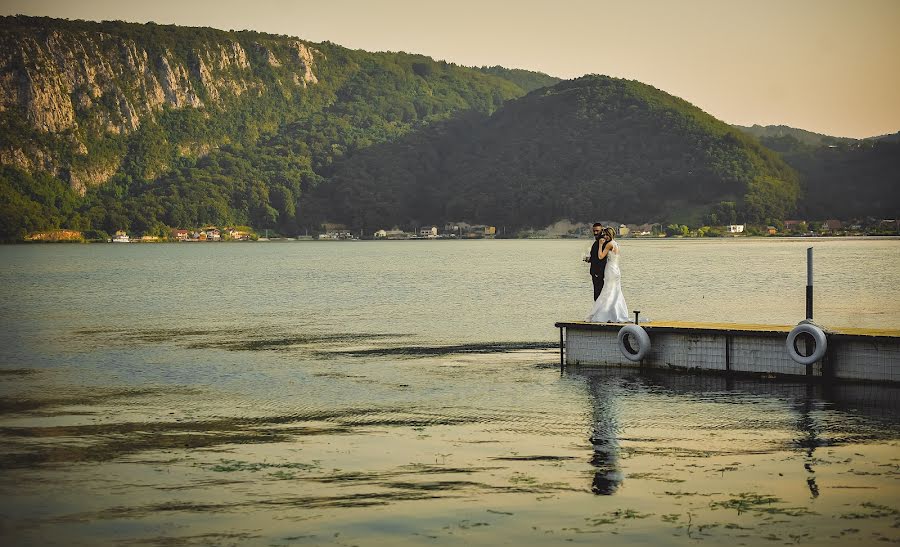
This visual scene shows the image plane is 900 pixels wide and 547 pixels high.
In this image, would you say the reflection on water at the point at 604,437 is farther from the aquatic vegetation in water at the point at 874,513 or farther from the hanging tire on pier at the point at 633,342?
the aquatic vegetation in water at the point at 874,513

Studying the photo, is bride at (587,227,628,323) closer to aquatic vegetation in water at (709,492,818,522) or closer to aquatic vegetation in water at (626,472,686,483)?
aquatic vegetation in water at (626,472,686,483)

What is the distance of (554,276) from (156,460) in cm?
7243

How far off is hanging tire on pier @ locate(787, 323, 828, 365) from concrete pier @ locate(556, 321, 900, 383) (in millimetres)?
221

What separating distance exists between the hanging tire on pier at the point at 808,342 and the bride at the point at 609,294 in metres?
4.41

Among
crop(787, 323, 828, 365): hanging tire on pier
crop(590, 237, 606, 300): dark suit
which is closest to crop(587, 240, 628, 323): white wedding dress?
crop(590, 237, 606, 300): dark suit

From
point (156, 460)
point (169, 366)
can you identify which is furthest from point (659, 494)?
point (169, 366)

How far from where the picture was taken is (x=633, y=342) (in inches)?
1003

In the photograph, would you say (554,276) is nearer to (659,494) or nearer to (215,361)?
(215,361)

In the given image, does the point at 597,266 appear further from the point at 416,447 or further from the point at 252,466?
the point at 252,466

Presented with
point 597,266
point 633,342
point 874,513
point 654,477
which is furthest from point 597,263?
point 874,513

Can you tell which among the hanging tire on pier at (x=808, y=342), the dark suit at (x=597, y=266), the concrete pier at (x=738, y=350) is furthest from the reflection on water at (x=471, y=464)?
the dark suit at (x=597, y=266)

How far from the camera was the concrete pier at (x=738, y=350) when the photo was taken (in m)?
22.0

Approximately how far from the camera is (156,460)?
664 inches

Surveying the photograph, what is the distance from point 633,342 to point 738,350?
2.60 metres
